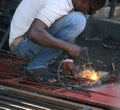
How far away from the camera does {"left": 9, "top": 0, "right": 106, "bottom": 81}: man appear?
468 centimetres

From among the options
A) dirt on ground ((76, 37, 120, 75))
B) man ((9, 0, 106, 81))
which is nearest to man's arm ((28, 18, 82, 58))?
man ((9, 0, 106, 81))

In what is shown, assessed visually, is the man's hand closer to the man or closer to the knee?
the man

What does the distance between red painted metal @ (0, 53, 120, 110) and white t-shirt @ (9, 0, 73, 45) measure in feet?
1.25

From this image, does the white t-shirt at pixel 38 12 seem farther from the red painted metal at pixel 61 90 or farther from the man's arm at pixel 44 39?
the red painted metal at pixel 61 90

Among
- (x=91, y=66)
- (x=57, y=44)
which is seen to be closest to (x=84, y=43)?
(x=91, y=66)

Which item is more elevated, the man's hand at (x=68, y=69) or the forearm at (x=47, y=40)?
the forearm at (x=47, y=40)

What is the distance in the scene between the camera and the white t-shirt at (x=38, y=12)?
4.68 m

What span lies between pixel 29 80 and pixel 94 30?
3.72m

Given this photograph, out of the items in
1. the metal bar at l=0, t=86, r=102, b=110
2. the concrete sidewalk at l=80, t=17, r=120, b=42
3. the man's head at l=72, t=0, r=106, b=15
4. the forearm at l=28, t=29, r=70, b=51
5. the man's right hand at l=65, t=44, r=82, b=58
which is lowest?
the concrete sidewalk at l=80, t=17, r=120, b=42

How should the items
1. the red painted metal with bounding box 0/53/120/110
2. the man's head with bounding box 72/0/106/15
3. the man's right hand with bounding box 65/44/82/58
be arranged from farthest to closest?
the man's head with bounding box 72/0/106/15
the man's right hand with bounding box 65/44/82/58
the red painted metal with bounding box 0/53/120/110

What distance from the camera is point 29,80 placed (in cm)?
490

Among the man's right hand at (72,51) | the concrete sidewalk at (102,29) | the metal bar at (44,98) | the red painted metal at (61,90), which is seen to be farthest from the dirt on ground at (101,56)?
the metal bar at (44,98)

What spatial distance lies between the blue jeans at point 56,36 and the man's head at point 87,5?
0.20 ft

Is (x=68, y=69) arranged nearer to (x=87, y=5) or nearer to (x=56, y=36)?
(x=56, y=36)
